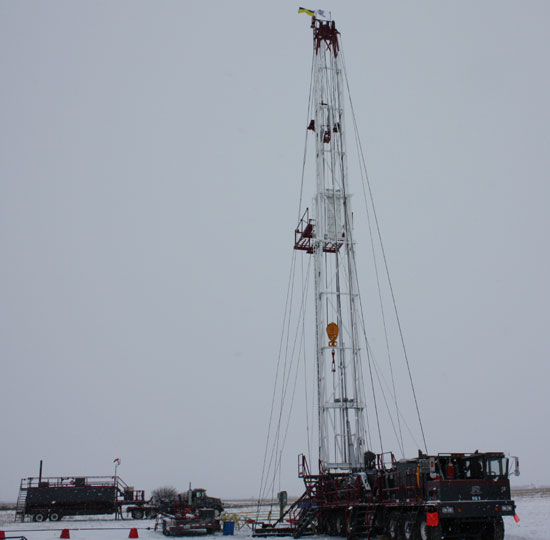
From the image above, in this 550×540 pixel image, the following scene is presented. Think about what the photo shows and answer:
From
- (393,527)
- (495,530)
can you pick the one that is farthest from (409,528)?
(495,530)

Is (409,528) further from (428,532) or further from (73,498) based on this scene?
(73,498)

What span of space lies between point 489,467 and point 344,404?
9179 millimetres

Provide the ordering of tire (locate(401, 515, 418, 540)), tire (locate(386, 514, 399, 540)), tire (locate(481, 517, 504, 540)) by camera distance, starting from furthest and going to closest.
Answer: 1. tire (locate(386, 514, 399, 540))
2. tire (locate(401, 515, 418, 540))
3. tire (locate(481, 517, 504, 540))

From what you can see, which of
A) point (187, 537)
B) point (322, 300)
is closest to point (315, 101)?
point (322, 300)

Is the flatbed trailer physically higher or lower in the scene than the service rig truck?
lower

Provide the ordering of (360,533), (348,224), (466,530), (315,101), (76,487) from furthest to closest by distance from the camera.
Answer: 1. (76,487)
2. (315,101)
3. (348,224)
4. (360,533)
5. (466,530)

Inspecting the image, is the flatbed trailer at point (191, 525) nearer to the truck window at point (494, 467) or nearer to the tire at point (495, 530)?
the tire at point (495, 530)

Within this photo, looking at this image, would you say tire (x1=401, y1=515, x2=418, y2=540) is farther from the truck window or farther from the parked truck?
the parked truck

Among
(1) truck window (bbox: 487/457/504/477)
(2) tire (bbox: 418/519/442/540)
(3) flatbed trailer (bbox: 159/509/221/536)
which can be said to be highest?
(1) truck window (bbox: 487/457/504/477)

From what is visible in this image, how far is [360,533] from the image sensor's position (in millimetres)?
20281

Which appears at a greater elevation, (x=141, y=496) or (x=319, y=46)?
(x=319, y=46)

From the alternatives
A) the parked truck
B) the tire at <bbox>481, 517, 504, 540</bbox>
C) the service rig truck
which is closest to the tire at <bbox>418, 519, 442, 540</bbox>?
the service rig truck

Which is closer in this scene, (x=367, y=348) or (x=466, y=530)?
(x=466, y=530)

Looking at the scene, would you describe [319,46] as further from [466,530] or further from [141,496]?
[141,496]
